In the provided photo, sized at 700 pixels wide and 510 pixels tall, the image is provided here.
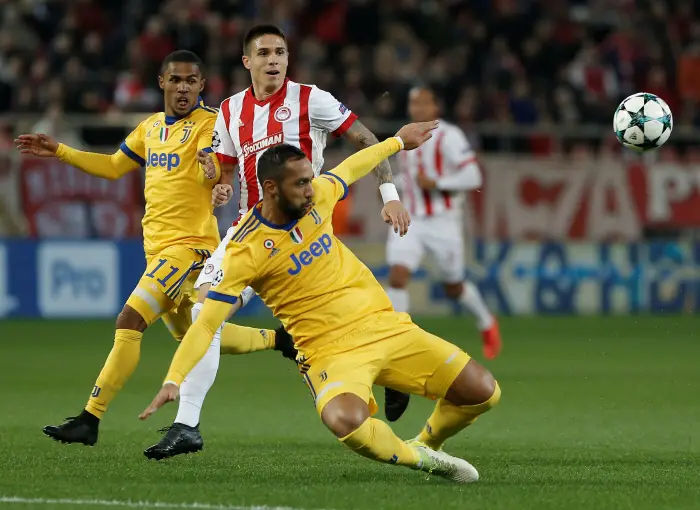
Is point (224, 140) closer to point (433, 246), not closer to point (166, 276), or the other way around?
point (166, 276)

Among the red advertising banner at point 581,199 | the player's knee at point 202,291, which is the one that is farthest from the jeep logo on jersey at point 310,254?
the red advertising banner at point 581,199

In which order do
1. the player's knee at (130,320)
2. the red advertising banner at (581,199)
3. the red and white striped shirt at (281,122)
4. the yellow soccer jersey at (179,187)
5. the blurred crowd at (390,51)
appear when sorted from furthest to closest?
the red advertising banner at (581,199) < the blurred crowd at (390,51) < the yellow soccer jersey at (179,187) < the player's knee at (130,320) < the red and white striped shirt at (281,122)

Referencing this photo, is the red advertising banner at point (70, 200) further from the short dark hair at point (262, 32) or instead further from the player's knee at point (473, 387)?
→ the player's knee at point (473, 387)

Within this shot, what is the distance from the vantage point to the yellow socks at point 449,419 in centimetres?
675

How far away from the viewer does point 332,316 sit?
666cm

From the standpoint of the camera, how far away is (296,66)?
18297 millimetres

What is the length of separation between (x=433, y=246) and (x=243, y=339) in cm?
522

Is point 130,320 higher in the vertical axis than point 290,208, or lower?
lower

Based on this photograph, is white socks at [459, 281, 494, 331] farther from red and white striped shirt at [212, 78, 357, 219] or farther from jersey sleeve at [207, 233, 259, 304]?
jersey sleeve at [207, 233, 259, 304]

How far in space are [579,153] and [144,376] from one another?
8719 mm

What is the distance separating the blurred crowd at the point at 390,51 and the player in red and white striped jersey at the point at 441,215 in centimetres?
427

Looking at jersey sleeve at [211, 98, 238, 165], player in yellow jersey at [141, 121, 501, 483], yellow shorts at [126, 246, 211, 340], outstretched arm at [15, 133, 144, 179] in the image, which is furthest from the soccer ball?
outstretched arm at [15, 133, 144, 179]

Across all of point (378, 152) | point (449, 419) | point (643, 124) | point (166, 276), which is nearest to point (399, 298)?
point (643, 124)

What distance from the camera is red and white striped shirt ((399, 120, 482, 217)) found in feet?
44.2
